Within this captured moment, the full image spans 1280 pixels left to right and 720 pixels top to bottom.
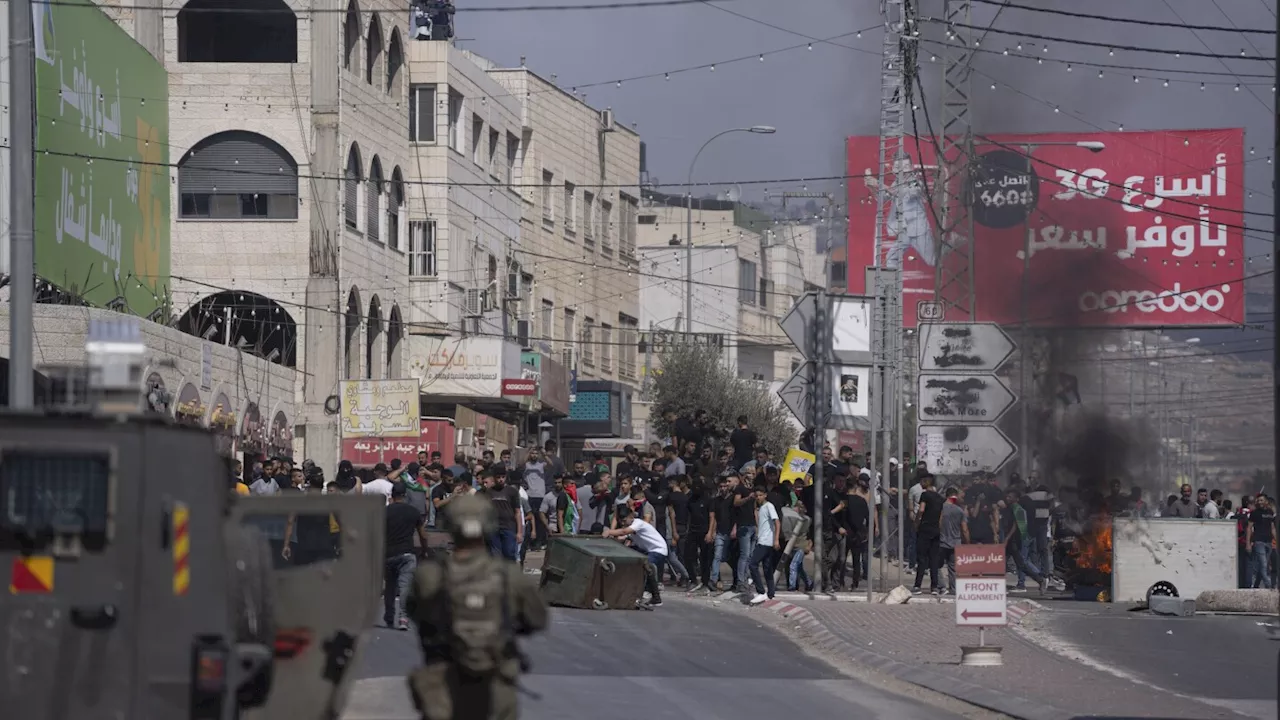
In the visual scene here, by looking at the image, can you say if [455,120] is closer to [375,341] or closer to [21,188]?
[375,341]

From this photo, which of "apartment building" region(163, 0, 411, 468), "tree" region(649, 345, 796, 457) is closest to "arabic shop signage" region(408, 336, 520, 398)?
"apartment building" region(163, 0, 411, 468)

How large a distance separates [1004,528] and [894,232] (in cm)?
595

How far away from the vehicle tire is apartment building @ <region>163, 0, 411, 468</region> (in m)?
30.5

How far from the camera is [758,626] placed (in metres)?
20.6

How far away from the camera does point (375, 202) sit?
144 feet

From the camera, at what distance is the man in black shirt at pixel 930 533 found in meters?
24.9

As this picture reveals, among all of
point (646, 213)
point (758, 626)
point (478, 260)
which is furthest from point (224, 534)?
point (646, 213)

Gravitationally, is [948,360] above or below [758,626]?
above

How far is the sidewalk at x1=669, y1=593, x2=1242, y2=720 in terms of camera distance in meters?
13.8

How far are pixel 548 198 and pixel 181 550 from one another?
49.2 meters

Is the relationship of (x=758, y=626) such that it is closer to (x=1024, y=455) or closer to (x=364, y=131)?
(x=1024, y=455)

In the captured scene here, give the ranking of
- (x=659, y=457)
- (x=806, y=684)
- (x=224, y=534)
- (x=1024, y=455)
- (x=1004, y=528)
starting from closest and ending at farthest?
(x=224, y=534), (x=806, y=684), (x=1004, y=528), (x=659, y=457), (x=1024, y=455)

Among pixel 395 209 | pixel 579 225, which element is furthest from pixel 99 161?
pixel 579 225

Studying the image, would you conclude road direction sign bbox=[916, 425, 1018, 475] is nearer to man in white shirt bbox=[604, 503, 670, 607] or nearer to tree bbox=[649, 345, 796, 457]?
man in white shirt bbox=[604, 503, 670, 607]
